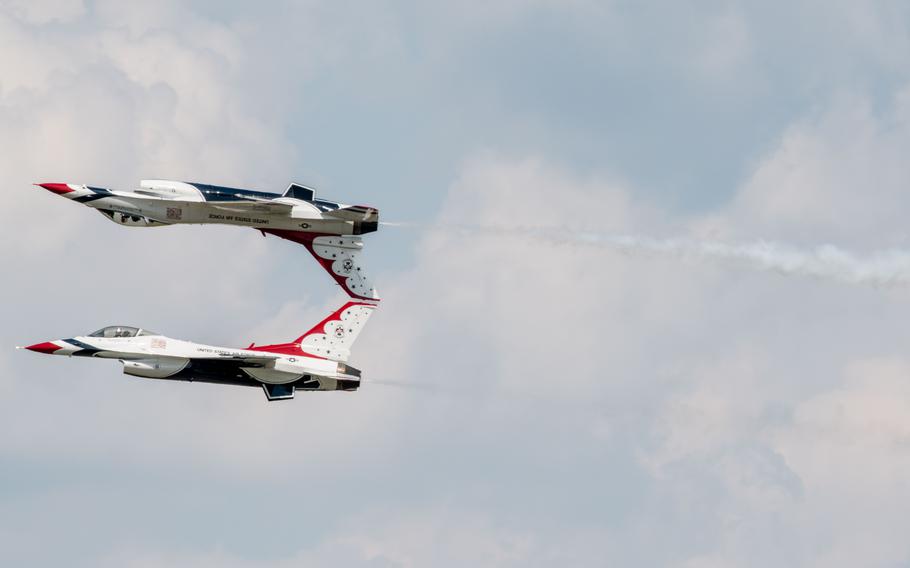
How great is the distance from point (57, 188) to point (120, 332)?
6576mm

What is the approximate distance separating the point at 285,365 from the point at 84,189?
10.9 m

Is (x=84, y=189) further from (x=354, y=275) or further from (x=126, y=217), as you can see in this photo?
(x=354, y=275)

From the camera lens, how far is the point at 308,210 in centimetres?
15600

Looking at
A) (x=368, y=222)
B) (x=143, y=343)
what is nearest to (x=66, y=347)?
(x=143, y=343)

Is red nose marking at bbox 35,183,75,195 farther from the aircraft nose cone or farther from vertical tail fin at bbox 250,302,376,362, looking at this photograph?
vertical tail fin at bbox 250,302,376,362

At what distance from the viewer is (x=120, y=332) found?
15412cm

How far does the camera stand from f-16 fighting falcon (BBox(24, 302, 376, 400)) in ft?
504

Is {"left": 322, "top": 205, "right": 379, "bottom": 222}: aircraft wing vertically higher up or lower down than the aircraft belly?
higher up

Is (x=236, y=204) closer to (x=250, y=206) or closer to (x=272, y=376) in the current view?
(x=250, y=206)

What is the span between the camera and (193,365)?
15362cm

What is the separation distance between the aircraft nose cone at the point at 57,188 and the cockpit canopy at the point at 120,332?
5.97 metres

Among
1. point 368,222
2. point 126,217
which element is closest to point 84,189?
point 126,217

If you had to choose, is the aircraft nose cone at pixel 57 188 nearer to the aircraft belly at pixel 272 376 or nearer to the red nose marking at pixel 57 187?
the red nose marking at pixel 57 187

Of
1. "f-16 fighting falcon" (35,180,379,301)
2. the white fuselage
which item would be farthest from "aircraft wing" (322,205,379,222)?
the white fuselage
